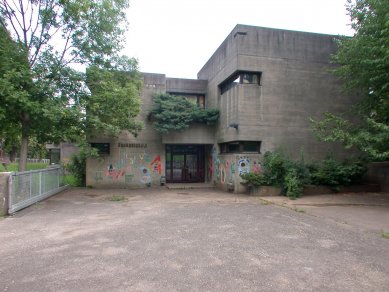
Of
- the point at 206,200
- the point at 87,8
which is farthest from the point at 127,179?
the point at 87,8

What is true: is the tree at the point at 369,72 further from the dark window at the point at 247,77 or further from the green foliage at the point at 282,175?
the dark window at the point at 247,77

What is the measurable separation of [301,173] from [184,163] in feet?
28.2

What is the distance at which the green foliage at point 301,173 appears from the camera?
1336cm

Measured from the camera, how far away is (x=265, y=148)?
1501 centimetres

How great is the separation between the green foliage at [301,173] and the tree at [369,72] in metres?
2.02

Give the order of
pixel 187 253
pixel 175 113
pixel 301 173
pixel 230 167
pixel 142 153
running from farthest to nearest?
pixel 142 153, pixel 175 113, pixel 230 167, pixel 301 173, pixel 187 253

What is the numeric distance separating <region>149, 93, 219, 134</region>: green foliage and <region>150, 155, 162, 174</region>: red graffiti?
7.19 ft

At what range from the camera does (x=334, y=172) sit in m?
13.9

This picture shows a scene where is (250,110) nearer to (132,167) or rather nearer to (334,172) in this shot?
(334,172)

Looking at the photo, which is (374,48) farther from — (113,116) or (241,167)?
(113,116)

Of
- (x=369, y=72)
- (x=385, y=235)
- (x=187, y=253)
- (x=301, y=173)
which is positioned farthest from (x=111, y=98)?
(x=385, y=235)

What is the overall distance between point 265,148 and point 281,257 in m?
10.1

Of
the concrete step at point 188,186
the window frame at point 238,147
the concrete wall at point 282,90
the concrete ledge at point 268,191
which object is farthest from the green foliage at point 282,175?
the concrete step at point 188,186

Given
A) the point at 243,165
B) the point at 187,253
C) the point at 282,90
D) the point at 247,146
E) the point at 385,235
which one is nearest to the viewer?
the point at 187,253
